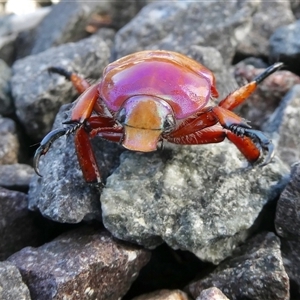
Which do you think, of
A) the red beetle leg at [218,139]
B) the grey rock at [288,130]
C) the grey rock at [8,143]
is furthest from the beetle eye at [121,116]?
the grey rock at [8,143]

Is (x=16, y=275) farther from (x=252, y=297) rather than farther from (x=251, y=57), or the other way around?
(x=251, y=57)

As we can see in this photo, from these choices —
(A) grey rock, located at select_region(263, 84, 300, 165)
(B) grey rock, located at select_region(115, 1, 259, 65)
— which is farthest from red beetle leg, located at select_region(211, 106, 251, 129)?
(B) grey rock, located at select_region(115, 1, 259, 65)

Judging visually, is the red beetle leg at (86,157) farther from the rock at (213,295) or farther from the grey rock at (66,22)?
the grey rock at (66,22)

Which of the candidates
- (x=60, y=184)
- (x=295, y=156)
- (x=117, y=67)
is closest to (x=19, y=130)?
(x=60, y=184)

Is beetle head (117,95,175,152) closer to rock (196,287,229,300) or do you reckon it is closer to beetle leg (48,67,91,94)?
rock (196,287,229,300)

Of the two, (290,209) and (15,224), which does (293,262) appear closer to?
(290,209)

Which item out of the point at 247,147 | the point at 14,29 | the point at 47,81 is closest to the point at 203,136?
the point at 247,147
